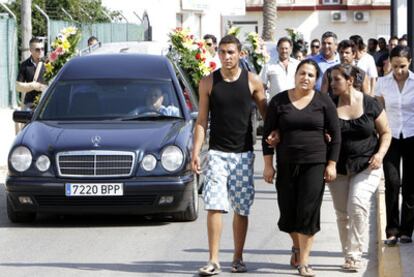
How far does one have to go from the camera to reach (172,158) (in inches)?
489

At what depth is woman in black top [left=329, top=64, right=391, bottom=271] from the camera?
9961 mm

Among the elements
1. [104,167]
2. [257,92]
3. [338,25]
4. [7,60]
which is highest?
[338,25]

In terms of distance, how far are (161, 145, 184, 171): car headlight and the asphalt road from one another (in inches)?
26.0

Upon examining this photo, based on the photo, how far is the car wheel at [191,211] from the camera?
12766mm

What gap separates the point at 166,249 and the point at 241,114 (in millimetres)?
1947

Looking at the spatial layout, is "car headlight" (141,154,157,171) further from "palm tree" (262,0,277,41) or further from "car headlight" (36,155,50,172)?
"palm tree" (262,0,277,41)

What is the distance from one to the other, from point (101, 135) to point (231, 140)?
297cm

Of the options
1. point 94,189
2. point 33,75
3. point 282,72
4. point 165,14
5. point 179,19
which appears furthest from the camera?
point 179,19

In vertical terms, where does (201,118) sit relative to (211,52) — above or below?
below

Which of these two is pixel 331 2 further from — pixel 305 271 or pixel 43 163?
pixel 305 271

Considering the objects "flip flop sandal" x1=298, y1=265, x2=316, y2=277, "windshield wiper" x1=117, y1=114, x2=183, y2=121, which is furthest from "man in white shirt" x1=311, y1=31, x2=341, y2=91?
"flip flop sandal" x1=298, y1=265, x2=316, y2=277

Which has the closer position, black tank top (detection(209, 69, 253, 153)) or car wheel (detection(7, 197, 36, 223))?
black tank top (detection(209, 69, 253, 153))

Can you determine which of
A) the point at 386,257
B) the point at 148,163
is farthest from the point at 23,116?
the point at 386,257

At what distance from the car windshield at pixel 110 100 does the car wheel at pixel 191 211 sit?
102 cm
